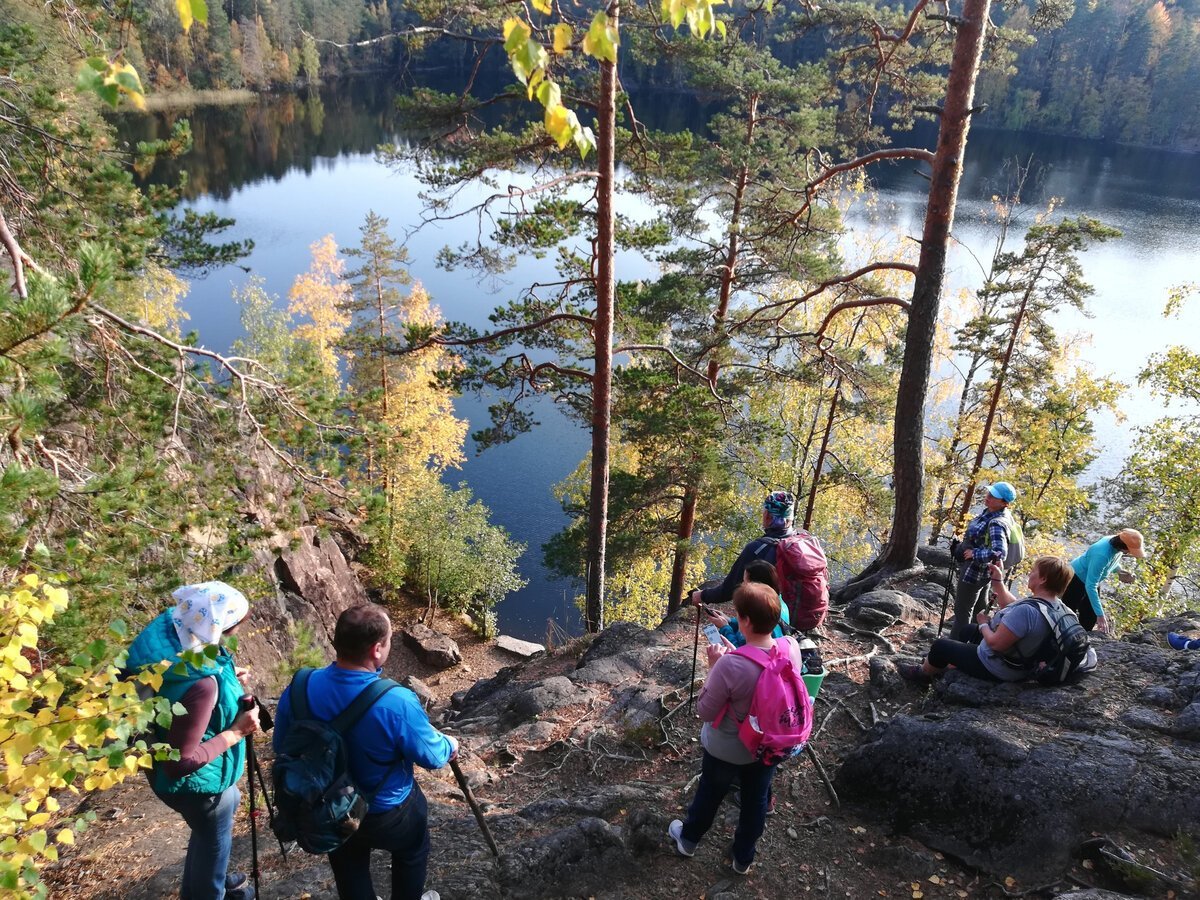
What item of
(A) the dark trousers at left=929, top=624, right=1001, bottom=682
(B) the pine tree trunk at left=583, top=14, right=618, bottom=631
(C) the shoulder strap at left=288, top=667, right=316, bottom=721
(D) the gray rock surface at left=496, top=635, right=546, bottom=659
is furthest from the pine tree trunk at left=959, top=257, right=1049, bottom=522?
(C) the shoulder strap at left=288, top=667, right=316, bottom=721

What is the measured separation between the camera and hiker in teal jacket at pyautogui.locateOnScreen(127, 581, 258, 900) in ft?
8.95

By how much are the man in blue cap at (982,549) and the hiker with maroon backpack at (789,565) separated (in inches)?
46.9

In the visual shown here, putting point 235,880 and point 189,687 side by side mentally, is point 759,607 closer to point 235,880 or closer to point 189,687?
point 189,687

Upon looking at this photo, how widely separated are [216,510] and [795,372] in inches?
345

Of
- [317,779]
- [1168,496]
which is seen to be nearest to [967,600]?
[317,779]

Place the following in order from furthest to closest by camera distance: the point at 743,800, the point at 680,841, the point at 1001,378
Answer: the point at 1001,378 < the point at 680,841 < the point at 743,800

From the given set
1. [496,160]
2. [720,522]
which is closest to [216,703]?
[496,160]

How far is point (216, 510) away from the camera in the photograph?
16.1 ft

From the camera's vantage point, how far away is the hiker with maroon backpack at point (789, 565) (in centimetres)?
453

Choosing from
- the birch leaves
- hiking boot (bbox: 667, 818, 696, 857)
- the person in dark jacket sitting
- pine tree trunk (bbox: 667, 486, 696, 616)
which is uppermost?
the birch leaves

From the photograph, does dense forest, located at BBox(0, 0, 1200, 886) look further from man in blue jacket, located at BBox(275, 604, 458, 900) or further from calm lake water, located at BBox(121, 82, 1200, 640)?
calm lake water, located at BBox(121, 82, 1200, 640)

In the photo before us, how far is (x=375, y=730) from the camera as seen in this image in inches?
104

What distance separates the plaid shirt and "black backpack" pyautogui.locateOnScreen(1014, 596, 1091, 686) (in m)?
1.14

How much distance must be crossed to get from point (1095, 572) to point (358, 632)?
16.9 ft
